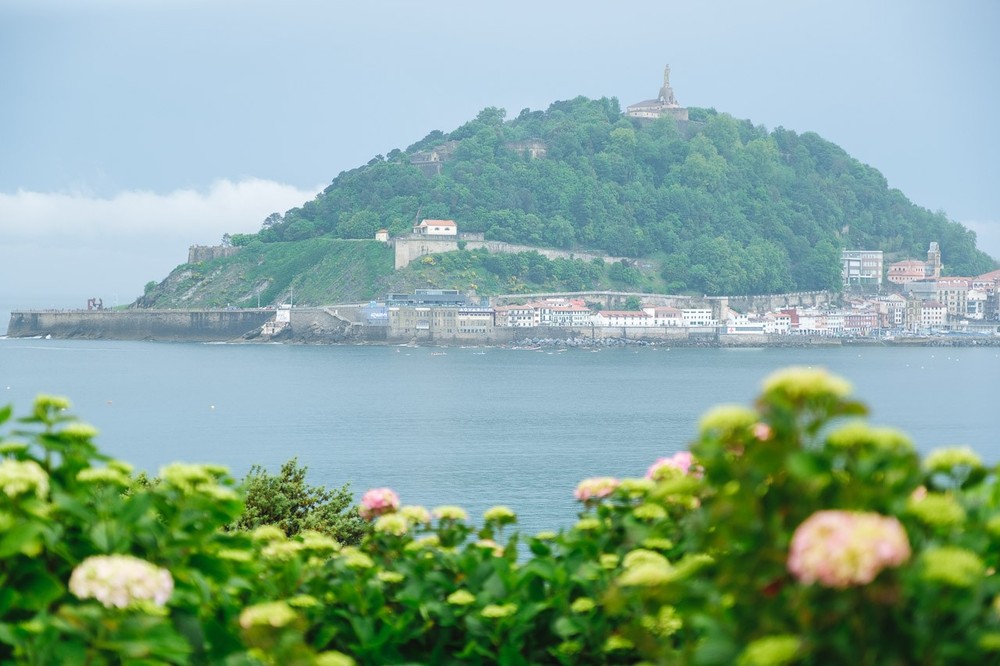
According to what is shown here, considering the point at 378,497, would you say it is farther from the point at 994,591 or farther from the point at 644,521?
the point at 994,591

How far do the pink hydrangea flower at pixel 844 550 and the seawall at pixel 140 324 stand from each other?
86.7 m

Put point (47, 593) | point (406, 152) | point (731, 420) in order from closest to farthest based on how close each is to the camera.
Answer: point (731, 420) < point (47, 593) < point (406, 152)

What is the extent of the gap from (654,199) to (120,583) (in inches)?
4044

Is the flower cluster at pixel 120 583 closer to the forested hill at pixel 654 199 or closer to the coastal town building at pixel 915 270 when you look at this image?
the forested hill at pixel 654 199

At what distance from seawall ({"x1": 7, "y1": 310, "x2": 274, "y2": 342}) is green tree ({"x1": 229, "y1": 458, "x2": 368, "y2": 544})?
78.8 metres

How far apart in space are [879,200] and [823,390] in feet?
400

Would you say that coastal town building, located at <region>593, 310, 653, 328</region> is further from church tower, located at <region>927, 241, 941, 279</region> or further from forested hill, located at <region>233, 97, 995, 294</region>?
church tower, located at <region>927, 241, 941, 279</region>

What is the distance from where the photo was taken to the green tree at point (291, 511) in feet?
29.0

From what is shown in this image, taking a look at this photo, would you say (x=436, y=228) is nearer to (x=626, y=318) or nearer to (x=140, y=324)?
(x=626, y=318)

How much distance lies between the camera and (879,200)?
393 ft

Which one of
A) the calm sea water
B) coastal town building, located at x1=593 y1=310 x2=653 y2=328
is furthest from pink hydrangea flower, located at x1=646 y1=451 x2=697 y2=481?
coastal town building, located at x1=593 y1=310 x2=653 y2=328

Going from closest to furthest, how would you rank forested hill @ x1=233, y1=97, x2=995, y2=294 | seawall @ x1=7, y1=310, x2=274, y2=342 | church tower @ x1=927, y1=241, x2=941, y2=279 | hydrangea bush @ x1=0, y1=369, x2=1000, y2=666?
hydrangea bush @ x1=0, y1=369, x2=1000, y2=666 < seawall @ x1=7, y1=310, x2=274, y2=342 < forested hill @ x1=233, y1=97, x2=995, y2=294 < church tower @ x1=927, y1=241, x2=941, y2=279

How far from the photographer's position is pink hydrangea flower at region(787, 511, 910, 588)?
1999 mm

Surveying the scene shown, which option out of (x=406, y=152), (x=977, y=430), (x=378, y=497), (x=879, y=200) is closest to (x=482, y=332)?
(x=406, y=152)
